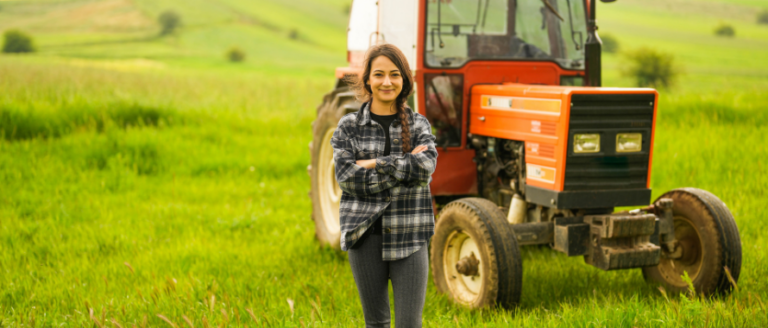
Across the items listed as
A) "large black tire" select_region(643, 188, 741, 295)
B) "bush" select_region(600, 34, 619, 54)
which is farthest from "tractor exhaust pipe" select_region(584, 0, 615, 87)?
"bush" select_region(600, 34, 619, 54)

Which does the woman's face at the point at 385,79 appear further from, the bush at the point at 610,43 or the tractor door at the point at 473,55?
the bush at the point at 610,43

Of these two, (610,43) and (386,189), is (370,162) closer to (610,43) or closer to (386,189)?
(386,189)

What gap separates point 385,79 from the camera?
2.54m

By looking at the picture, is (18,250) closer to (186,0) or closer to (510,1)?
(510,1)

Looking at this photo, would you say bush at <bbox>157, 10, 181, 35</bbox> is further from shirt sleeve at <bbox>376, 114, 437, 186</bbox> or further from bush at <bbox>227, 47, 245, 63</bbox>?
shirt sleeve at <bbox>376, 114, 437, 186</bbox>

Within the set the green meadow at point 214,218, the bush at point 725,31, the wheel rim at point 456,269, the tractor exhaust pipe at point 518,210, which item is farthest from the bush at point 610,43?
the wheel rim at point 456,269

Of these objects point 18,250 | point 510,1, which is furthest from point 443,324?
point 18,250

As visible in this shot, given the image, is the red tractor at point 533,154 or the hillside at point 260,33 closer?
the red tractor at point 533,154

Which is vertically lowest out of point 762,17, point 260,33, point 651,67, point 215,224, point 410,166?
point 215,224

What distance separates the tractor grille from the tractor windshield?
0.90 meters

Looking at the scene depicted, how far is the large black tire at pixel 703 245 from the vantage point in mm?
3902

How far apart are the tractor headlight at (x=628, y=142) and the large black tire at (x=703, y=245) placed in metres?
0.58

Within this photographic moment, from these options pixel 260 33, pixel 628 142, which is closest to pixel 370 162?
pixel 628 142

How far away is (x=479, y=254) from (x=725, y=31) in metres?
40.4
